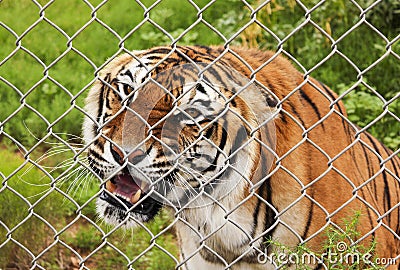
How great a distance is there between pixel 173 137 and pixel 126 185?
0.75ft

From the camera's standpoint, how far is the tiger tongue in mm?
2656

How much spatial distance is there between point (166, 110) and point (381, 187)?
1136 millimetres

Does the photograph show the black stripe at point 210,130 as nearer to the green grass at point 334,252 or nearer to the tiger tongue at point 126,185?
the tiger tongue at point 126,185

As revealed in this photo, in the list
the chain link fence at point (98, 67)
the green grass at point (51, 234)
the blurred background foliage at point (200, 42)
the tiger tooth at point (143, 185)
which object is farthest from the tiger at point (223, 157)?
the blurred background foliage at point (200, 42)

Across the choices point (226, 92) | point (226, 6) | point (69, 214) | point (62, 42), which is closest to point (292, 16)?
point (226, 6)

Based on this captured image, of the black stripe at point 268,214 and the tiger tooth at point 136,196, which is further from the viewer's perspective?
the black stripe at point 268,214

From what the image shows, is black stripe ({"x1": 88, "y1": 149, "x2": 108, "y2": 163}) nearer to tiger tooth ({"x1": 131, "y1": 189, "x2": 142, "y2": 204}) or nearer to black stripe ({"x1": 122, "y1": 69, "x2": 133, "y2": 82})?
tiger tooth ({"x1": 131, "y1": 189, "x2": 142, "y2": 204})

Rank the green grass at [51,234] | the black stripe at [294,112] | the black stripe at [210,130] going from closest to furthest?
the black stripe at [210,130], the black stripe at [294,112], the green grass at [51,234]

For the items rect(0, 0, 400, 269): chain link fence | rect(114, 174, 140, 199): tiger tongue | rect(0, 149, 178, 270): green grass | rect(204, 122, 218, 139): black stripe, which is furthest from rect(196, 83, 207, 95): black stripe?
rect(0, 0, 400, 269): chain link fence

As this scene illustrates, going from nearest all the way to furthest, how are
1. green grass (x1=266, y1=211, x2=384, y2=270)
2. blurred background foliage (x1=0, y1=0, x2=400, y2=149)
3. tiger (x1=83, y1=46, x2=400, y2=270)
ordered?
green grass (x1=266, y1=211, x2=384, y2=270)
tiger (x1=83, y1=46, x2=400, y2=270)
blurred background foliage (x1=0, y1=0, x2=400, y2=149)

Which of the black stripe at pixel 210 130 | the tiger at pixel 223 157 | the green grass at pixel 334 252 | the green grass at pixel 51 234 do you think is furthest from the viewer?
the green grass at pixel 51 234

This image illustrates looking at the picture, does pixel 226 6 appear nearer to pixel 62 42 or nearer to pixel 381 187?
pixel 62 42

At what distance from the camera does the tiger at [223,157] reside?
2.65 m

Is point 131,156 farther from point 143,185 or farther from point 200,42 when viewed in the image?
point 200,42
